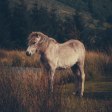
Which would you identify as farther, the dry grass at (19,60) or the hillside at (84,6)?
the hillside at (84,6)

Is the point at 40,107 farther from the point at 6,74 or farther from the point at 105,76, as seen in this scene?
the point at 105,76

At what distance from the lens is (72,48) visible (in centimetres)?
1398

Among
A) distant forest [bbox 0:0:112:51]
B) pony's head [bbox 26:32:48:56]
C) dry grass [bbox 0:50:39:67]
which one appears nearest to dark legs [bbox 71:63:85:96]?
pony's head [bbox 26:32:48:56]

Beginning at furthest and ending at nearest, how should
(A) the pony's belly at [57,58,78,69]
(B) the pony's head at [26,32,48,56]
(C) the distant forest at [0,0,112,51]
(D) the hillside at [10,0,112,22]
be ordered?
(D) the hillside at [10,0,112,22], (C) the distant forest at [0,0,112,51], (A) the pony's belly at [57,58,78,69], (B) the pony's head at [26,32,48,56]

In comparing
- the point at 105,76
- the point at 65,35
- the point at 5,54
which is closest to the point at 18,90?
the point at 105,76

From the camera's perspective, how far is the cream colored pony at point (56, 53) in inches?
511

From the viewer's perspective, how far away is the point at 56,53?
13531mm

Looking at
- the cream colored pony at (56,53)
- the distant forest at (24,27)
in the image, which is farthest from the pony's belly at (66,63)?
the distant forest at (24,27)

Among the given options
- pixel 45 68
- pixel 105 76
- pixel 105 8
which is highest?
pixel 45 68

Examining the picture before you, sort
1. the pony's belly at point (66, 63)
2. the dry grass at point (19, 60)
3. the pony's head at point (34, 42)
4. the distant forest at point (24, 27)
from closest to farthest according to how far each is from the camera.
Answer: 1. the pony's head at point (34, 42)
2. the pony's belly at point (66, 63)
3. the dry grass at point (19, 60)
4. the distant forest at point (24, 27)

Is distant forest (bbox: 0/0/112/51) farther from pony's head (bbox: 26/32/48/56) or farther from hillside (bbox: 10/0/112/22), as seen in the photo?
hillside (bbox: 10/0/112/22)

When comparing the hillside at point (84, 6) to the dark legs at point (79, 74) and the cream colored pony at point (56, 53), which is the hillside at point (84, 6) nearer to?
the dark legs at point (79, 74)

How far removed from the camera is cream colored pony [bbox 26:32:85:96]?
1298 centimetres

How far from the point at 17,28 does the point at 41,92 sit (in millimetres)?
28162
